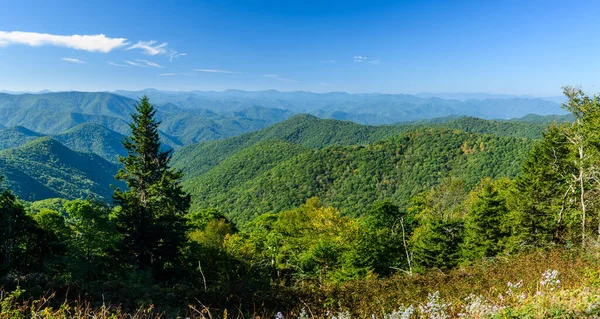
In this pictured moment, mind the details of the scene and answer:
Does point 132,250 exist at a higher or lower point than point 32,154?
higher

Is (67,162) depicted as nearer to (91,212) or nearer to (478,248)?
(91,212)

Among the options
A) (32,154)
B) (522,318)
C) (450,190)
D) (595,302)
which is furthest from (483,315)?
(32,154)

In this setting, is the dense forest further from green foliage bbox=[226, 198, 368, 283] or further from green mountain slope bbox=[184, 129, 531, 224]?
green mountain slope bbox=[184, 129, 531, 224]

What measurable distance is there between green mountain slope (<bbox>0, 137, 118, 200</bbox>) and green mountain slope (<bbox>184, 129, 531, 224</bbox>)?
63.2m

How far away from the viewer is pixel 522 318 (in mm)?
3699

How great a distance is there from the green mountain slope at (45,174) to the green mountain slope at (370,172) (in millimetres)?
63180

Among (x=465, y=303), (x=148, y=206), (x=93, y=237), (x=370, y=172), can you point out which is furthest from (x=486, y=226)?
(x=370, y=172)

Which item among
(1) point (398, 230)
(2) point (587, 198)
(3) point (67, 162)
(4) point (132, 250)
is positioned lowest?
(3) point (67, 162)

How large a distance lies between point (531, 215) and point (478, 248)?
162 inches

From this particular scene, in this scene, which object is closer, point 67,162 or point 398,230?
point 398,230

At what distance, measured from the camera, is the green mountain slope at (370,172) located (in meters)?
101

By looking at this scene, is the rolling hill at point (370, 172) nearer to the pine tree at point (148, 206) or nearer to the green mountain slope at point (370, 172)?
the green mountain slope at point (370, 172)

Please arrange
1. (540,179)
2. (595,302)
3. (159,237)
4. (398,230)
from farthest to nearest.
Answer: (398,230) → (540,179) → (159,237) → (595,302)

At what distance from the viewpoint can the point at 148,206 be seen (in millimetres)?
20062
